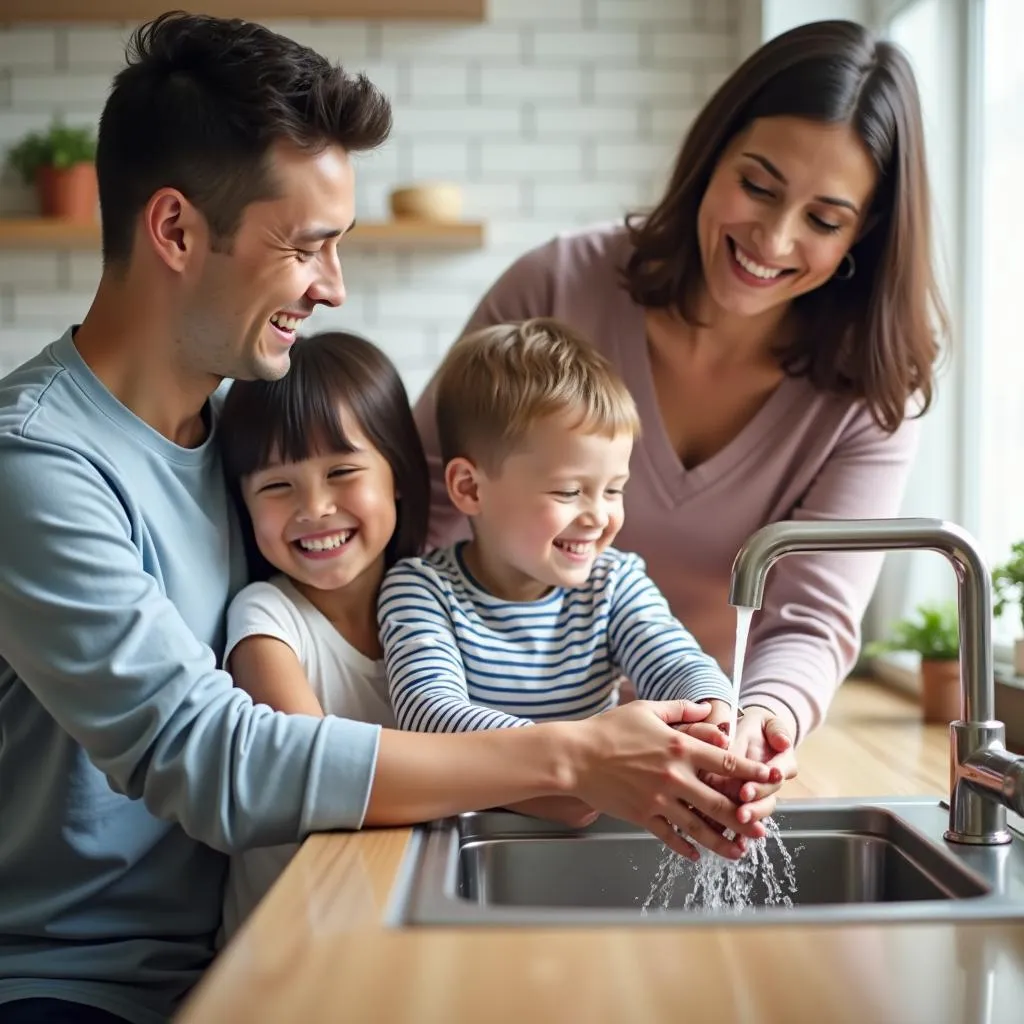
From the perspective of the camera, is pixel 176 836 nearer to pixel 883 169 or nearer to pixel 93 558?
pixel 93 558

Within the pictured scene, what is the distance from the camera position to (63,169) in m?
3.86

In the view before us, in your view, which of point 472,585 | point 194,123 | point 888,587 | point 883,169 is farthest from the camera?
point 888,587

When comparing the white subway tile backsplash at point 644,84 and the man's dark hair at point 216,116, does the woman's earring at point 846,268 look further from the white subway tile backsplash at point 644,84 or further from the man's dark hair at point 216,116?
the white subway tile backsplash at point 644,84

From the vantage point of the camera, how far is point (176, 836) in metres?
1.51

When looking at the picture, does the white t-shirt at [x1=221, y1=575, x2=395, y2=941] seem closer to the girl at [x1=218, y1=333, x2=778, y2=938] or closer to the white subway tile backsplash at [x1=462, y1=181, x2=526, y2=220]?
the girl at [x1=218, y1=333, x2=778, y2=938]

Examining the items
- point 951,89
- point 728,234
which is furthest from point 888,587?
point 728,234

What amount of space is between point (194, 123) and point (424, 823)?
784mm

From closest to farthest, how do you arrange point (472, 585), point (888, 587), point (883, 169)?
1. point (472, 585)
2. point (883, 169)
3. point (888, 587)

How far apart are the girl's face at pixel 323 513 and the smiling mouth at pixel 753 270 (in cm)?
58

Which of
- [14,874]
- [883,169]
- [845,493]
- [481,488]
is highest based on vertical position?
[883,169]

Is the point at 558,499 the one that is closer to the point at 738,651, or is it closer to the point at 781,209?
the point at 738,651

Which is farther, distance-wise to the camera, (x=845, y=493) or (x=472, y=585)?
(x=845, y=493)

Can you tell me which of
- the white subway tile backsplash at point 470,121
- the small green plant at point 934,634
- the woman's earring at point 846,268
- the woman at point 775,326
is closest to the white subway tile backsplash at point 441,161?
the white subway tile backsplash at point 470,121

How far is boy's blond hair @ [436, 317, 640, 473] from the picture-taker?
1553 mm
